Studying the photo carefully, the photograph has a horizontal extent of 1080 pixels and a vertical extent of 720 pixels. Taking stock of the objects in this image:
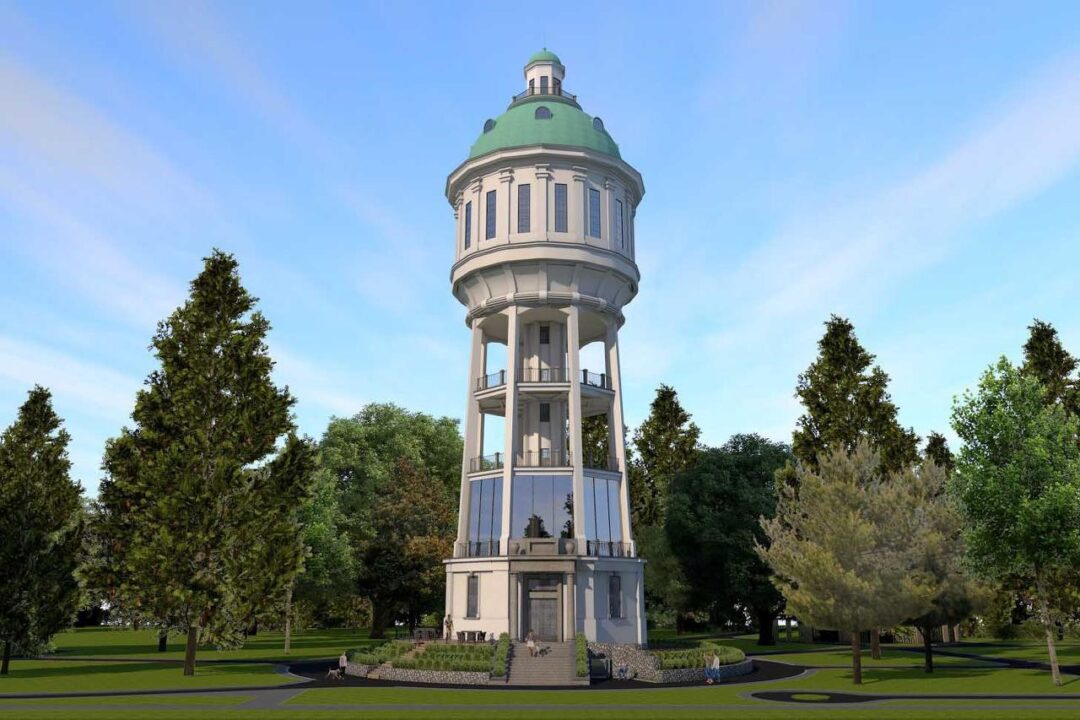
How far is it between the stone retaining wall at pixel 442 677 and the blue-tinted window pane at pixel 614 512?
46.3 feet

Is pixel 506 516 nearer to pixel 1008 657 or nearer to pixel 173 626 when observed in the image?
pixel 173 626

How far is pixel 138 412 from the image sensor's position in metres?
40.8

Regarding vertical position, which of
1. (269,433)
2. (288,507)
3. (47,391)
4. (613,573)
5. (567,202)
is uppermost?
(567,202)

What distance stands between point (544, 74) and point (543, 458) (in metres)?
24.4

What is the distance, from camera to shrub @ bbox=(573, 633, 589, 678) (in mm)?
36344

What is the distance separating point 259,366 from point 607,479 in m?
20.2

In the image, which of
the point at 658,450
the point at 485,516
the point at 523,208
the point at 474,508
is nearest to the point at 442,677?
the point at 485,516

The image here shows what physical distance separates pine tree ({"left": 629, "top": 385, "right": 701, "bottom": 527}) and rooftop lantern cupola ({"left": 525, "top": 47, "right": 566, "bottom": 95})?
3540 cm

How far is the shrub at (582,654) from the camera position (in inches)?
1431

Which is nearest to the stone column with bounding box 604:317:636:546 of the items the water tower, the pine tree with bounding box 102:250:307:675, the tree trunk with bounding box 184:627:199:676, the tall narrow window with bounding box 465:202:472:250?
the water tower

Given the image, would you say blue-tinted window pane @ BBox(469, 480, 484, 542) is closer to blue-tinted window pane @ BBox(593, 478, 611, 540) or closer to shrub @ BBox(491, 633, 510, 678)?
blue-tinted window pane @ BBox(593, 478, 611, 540)

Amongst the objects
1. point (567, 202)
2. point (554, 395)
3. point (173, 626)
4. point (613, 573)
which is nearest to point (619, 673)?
point (613, 573)

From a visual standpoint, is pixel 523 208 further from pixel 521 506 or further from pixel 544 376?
pixel 521 506

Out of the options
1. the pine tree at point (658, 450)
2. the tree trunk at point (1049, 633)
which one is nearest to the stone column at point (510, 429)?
the tree trunk at point (1049, 633)
